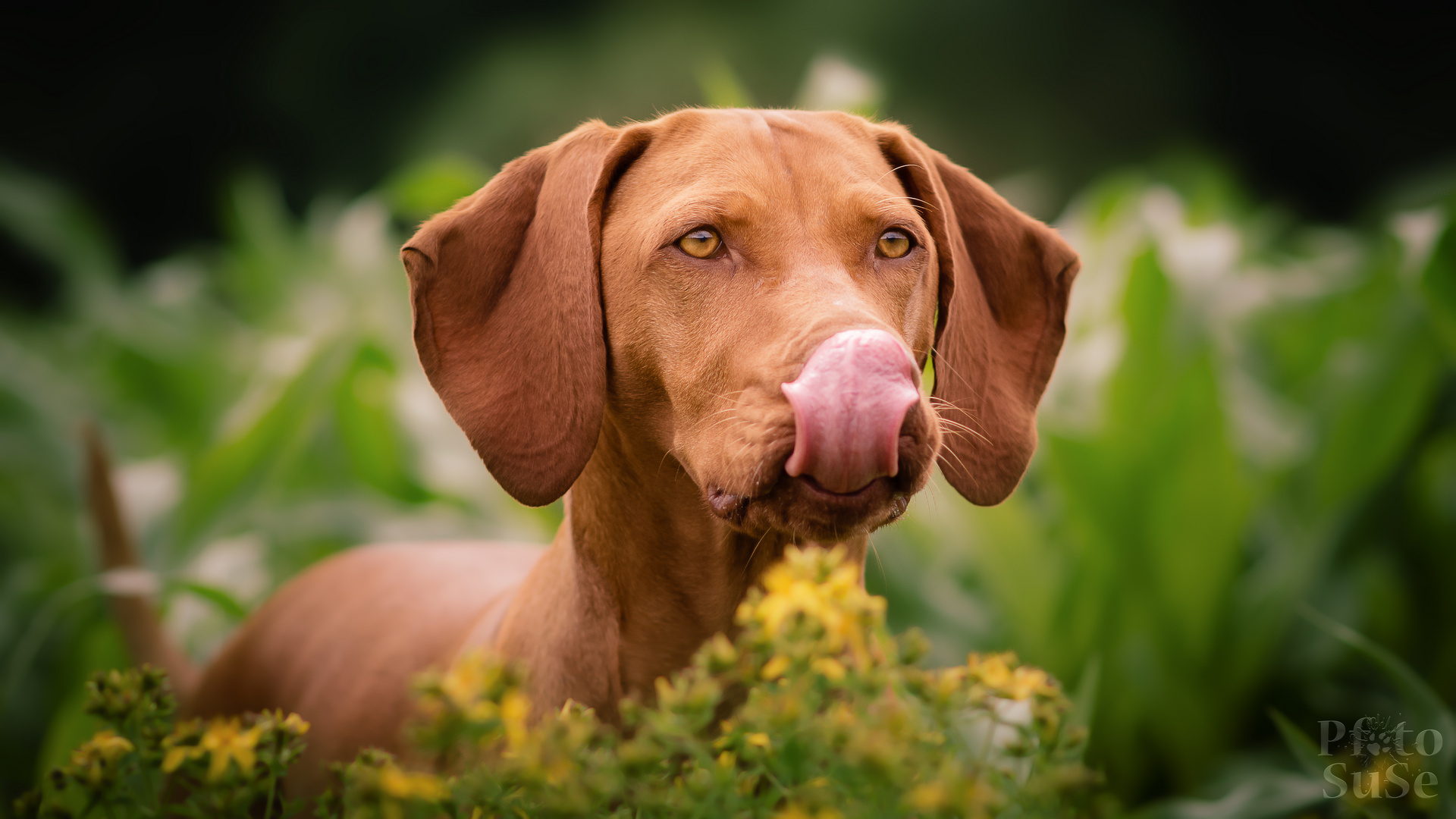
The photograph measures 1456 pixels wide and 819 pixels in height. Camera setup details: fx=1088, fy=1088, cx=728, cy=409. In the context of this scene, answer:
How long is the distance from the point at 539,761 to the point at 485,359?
3.21 feet

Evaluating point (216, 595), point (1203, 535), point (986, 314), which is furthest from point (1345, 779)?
point (216, 595)

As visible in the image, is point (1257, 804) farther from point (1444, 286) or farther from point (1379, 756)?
point (1444, 286)

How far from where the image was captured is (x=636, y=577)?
1925mm

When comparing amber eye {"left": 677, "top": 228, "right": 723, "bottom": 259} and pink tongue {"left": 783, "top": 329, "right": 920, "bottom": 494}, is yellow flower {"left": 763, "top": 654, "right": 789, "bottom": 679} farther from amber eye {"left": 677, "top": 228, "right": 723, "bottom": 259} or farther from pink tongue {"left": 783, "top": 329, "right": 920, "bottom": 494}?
amber eye {"left": 677, "top": 228, "right": 723, "bottom": 259}

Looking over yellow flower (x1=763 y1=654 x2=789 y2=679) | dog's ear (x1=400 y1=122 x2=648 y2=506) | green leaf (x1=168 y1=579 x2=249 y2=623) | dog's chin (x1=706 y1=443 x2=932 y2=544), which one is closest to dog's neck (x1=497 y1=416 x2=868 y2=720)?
dog's ear (x1=400 y1=122 x2=648 y2=506)

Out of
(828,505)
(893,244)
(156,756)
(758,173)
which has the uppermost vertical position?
(758,173)

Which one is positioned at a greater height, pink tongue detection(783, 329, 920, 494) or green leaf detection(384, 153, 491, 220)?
green leaf detection(384, 153, 491, 220)

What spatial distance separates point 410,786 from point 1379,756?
215 centimetres

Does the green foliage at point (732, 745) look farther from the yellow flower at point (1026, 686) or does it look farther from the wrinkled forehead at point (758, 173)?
the wrinkled forehead at point (758, 173)

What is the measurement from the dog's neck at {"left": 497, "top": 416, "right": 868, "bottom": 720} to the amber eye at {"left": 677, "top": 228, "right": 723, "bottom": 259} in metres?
0.36

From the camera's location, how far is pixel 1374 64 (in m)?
6.86

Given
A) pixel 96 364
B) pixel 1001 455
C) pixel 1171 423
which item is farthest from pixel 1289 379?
pixel 96 364

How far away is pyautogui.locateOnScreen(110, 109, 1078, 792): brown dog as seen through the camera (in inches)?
61.4

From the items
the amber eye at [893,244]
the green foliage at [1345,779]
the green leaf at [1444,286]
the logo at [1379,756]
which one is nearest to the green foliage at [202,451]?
the amber eye at [893,244]
